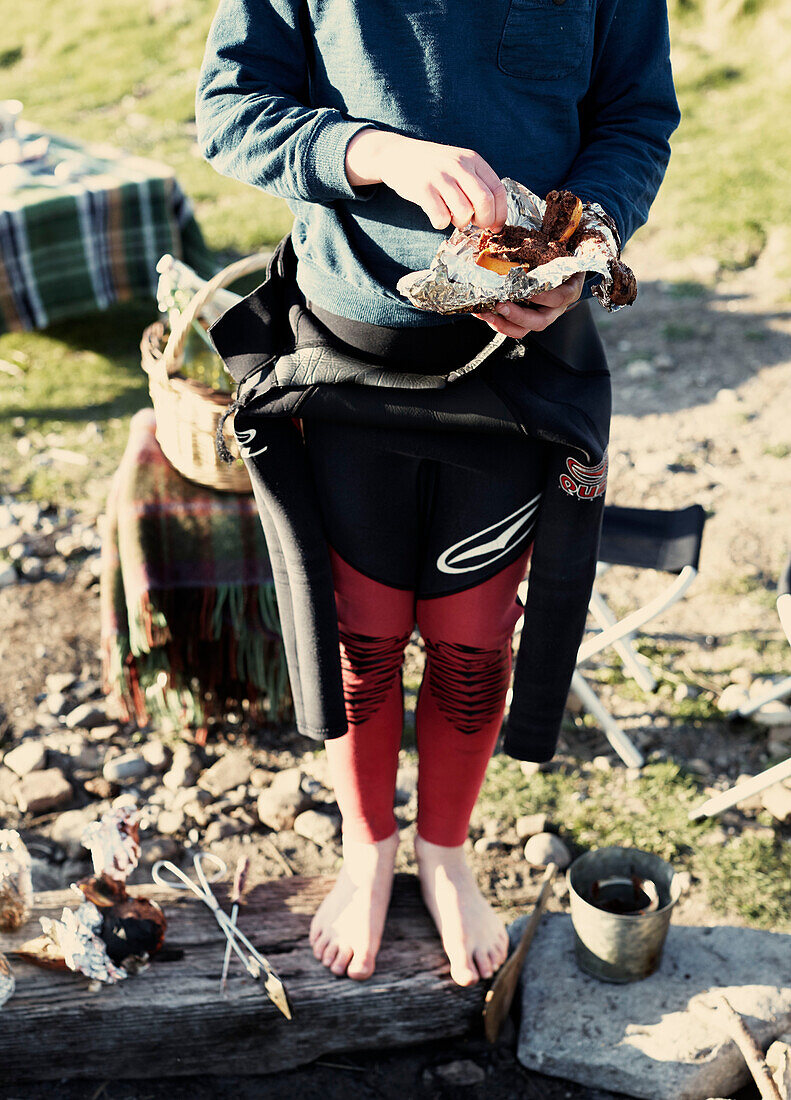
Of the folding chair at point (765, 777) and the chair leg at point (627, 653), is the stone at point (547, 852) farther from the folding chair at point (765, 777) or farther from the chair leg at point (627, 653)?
the chair leg at point (627, 653)

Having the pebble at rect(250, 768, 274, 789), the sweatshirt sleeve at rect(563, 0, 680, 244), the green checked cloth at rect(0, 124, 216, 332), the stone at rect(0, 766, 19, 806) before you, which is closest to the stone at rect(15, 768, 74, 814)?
the stone at rect(0, 766, 19, 806)

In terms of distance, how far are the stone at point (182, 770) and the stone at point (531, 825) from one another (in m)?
0.92

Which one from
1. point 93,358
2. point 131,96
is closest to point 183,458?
point 93,358

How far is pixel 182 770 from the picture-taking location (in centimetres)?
272

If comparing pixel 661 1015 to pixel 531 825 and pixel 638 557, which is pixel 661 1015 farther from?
pixel 638 557

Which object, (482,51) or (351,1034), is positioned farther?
(351,1034)

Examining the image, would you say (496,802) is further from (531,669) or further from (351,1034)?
(531,669)

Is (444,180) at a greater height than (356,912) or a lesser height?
greater

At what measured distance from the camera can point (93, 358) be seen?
5.21 metres

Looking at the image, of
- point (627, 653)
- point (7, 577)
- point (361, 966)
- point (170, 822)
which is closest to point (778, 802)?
point (627, 653)

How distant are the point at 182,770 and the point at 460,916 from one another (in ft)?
3.40

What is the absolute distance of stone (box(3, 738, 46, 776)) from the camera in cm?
270

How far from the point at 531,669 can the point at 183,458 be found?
126cm

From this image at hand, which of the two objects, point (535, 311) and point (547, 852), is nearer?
point (535, 311)
